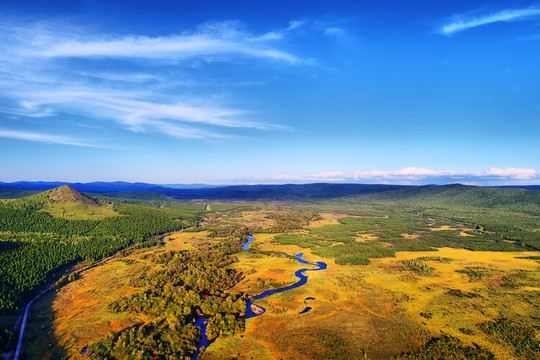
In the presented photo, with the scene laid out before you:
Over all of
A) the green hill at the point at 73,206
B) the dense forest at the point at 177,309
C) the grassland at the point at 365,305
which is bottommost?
the grassland at the point at 365,305

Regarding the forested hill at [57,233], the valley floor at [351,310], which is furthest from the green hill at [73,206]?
the valley floor at [351,310]

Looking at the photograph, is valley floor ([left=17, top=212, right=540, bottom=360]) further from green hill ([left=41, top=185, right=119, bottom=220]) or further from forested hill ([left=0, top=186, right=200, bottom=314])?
green hill ([left=41, top=185, right=119, bottom=220])

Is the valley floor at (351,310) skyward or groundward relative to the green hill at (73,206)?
groundward

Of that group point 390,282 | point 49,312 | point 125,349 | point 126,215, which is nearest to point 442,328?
point 390,282

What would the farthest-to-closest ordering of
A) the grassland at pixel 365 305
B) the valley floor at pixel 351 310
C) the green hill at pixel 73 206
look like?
the green hill at pixel 73 206
the valley floor at pixel 351 310
the grassland at pixel 365 305

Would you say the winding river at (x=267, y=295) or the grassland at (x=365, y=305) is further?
the winding river at (x=267, y=295)

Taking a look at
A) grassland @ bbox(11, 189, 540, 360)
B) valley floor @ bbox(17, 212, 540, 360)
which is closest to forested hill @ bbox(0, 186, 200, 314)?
valley floor @ bbox(17, 212, 540, 360)

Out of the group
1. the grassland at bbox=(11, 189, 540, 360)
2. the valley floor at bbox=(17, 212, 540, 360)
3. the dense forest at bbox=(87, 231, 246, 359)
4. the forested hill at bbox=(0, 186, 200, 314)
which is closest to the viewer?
the dense forest at bbox=(87, 231, 246, 359)

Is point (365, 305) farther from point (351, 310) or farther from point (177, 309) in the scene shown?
point (177, 309)

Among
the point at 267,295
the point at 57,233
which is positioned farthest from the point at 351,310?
the point at 57,233

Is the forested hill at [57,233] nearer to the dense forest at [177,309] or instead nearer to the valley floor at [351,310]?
the valley floor at [351,310]
